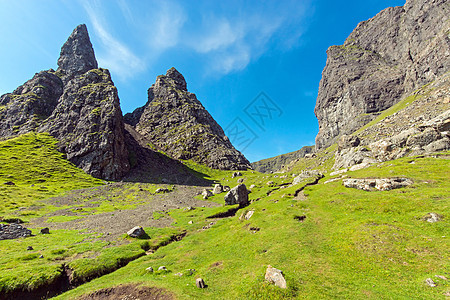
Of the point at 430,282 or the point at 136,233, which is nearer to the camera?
the point at 430,282

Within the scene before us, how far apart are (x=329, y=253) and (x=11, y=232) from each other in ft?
172

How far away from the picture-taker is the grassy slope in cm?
1457

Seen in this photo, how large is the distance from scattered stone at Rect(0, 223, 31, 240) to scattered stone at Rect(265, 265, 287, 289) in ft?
148

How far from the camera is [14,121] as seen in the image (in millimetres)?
163000

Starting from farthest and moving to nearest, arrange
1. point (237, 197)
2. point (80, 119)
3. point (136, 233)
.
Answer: point (80, 119) < point (237, 197) < point (136, 233)

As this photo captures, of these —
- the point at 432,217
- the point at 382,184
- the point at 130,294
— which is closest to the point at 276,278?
the point at 130,294

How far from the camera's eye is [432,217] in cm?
2088

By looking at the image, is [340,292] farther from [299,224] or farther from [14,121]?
[14,121]

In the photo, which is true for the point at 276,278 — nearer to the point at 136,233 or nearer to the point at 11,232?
the point at 136,233

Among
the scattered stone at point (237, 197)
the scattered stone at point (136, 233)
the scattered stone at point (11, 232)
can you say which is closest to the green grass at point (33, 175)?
the scattered stone at point (11, 232)

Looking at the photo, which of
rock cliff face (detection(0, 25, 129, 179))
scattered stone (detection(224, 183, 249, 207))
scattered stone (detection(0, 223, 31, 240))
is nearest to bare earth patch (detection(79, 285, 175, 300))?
scattered stone (detection(0, 223, 31, 240))

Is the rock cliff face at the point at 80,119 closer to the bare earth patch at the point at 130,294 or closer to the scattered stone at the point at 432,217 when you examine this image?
the bare earth patch at the point at 130,294

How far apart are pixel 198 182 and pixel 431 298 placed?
413ft

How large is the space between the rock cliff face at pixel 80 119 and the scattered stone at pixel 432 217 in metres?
145
